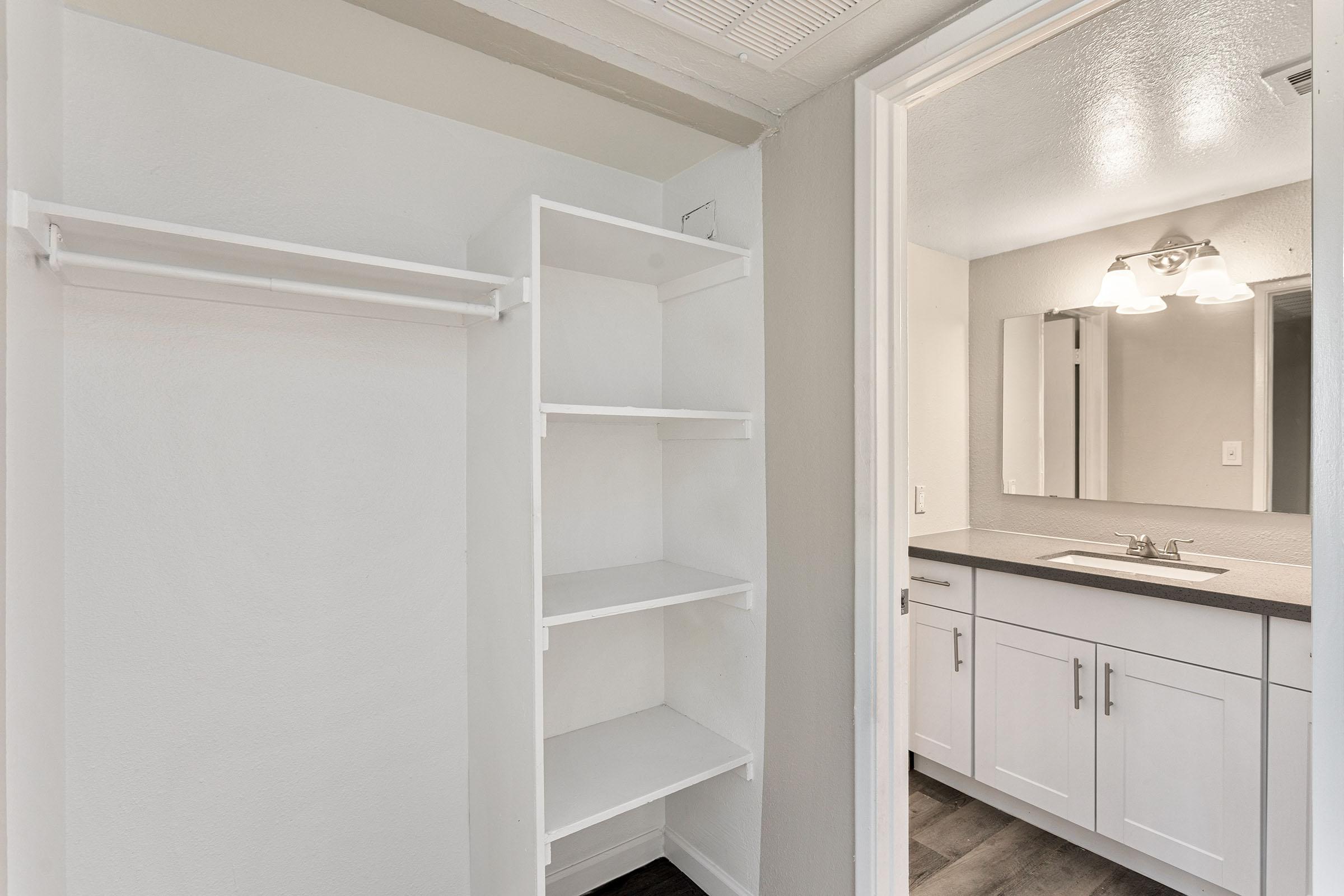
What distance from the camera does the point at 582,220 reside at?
5.16 ft

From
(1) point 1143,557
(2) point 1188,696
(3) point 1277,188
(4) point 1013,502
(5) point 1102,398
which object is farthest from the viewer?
(4) point 1013,502

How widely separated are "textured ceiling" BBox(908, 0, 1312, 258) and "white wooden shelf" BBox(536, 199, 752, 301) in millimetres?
653

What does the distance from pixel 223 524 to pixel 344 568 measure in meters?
0.28

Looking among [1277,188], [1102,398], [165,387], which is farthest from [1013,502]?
[165,387]

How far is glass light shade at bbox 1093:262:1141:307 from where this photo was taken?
258cm

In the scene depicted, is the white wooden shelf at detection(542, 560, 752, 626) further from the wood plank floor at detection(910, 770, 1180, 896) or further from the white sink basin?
the white sink basin

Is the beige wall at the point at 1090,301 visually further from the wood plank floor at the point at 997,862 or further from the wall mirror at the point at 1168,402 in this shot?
the wood plank floor at the point at 997,862

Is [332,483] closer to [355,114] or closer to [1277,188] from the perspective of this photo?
[355,114]

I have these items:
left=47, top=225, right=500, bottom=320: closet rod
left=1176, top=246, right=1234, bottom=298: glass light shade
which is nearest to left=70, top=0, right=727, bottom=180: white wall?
left=47, top=225, right=500, bottom=320: closet rod

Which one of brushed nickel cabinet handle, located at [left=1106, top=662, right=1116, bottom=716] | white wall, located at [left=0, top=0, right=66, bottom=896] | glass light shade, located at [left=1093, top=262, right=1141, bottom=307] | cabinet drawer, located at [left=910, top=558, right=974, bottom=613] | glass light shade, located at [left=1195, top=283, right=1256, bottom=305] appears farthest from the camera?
glass light shade, located at [left=1093, top=262, right=1141, bottom=307]

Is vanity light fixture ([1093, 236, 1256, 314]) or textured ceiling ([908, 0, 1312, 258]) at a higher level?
textured ceiling ([908, 0, 1312, 258])

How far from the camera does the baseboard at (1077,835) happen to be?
6.51 ft

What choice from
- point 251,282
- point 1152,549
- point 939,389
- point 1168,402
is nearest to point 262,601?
point 251,282

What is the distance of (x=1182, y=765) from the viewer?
6.30 ft
